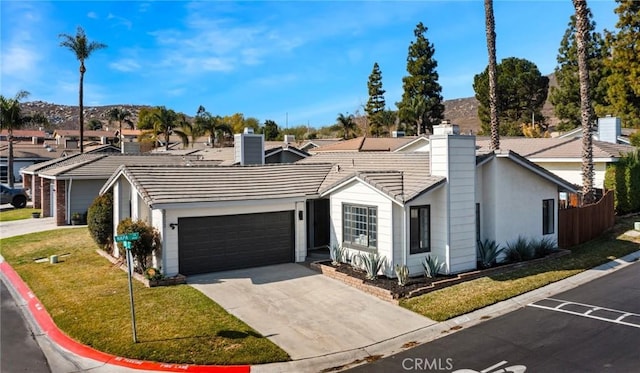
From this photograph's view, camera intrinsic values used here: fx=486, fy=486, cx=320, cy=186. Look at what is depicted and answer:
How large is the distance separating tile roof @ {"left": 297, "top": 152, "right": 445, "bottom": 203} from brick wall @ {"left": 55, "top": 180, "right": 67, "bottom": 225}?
1529cm

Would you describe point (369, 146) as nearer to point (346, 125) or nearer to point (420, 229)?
point (420, 229)

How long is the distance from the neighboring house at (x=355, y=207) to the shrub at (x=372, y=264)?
238 millimetres

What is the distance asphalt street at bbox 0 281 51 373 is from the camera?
9258 mm

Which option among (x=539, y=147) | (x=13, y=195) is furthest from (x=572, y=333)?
(x=13, y=195)

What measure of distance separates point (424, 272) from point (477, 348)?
5.11 m

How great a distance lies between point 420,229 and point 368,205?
1.77m

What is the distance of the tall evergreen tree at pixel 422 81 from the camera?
64.5 meters

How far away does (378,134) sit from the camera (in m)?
72.3

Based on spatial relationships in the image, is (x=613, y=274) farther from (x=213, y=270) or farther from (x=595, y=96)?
(x=595, y=96)

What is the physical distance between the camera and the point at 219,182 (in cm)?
1708

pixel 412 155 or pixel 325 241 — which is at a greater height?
pixel 412 155

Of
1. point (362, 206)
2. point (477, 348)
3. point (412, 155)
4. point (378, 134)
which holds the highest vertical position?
point (378, 134)

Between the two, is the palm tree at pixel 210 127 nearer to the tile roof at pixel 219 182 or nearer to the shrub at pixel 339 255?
the tile roof at pixel 219 182

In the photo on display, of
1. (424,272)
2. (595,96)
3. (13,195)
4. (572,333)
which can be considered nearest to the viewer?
(572,333)
